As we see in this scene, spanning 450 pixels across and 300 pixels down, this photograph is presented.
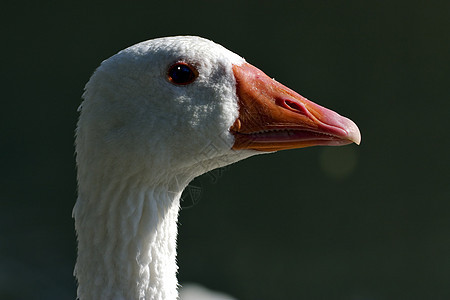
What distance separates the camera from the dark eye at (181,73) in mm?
2129

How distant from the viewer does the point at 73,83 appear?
6.09m

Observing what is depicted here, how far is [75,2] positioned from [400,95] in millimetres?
3574

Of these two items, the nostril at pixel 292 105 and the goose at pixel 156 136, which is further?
the nostril at pixel 292 105

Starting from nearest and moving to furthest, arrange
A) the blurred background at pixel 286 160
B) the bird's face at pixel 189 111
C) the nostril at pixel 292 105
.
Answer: the bird's face at pixel 189 111
the nostril at pixel 292 105
the blurred background at pixel 286 160

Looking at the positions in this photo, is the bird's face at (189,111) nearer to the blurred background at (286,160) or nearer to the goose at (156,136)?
the goose at (156,136)

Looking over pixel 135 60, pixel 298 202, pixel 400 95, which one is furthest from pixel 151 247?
pixel 400 95

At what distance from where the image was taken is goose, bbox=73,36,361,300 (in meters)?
2.13

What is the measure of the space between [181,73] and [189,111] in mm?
147

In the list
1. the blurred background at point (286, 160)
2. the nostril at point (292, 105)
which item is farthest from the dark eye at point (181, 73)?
the blurred background at point (286, 160)

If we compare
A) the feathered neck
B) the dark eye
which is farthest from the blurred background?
the dark eye

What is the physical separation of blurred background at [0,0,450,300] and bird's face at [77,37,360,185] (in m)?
3.67

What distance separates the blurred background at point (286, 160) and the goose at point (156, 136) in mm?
3647

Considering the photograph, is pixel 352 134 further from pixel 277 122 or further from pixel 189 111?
pixel 189 111

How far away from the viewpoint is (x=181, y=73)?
7.01 feet
